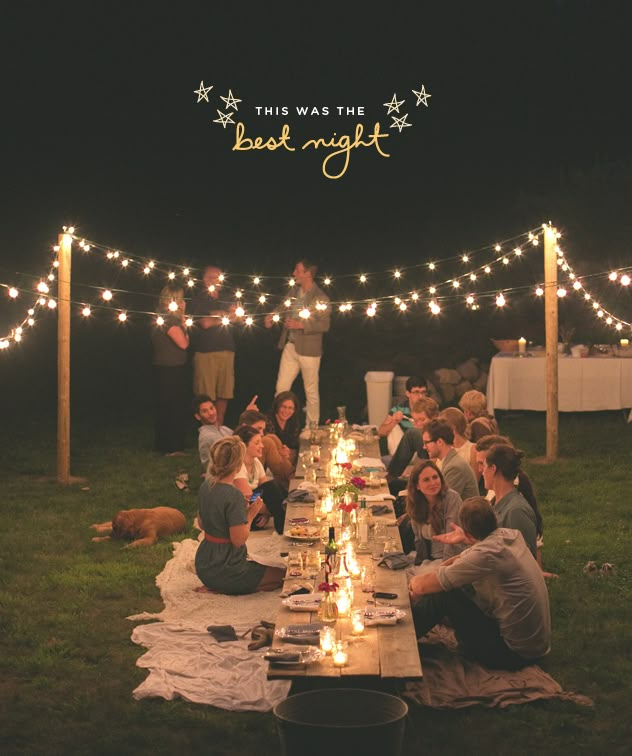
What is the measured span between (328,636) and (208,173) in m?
16.1

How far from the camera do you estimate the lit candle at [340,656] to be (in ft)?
14.7

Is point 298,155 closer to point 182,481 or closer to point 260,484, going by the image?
point 182,481

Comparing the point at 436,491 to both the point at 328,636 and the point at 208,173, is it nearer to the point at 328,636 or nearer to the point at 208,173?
the point at 328,636

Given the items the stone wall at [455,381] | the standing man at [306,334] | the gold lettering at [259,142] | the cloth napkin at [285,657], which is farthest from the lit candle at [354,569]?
the gold lettering at [259,142]

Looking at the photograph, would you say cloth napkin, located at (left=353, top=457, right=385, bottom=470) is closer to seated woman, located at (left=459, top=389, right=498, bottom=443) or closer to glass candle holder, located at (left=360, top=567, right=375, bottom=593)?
seated woman, located at (left=459, top=389, right=498, bottom=443)

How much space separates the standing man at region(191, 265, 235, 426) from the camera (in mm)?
12234

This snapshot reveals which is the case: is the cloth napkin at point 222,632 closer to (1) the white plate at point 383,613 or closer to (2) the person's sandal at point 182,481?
(1) the white plate at point 383,613

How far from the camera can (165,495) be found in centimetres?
1027

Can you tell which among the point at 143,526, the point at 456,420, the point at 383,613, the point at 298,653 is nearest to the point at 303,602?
the point at 383,613

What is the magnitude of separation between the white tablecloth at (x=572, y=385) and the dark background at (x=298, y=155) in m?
3.92

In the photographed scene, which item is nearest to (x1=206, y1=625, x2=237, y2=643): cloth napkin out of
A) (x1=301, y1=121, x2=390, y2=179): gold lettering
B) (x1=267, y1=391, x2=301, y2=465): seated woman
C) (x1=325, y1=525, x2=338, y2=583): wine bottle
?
(x1=325, y1=525, x2=338, y2=583): wine bottle

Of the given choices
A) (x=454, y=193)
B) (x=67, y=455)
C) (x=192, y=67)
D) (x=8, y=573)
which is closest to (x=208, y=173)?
(x=192, y=67)

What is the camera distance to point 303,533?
661cm

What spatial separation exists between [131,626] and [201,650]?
714 mm
